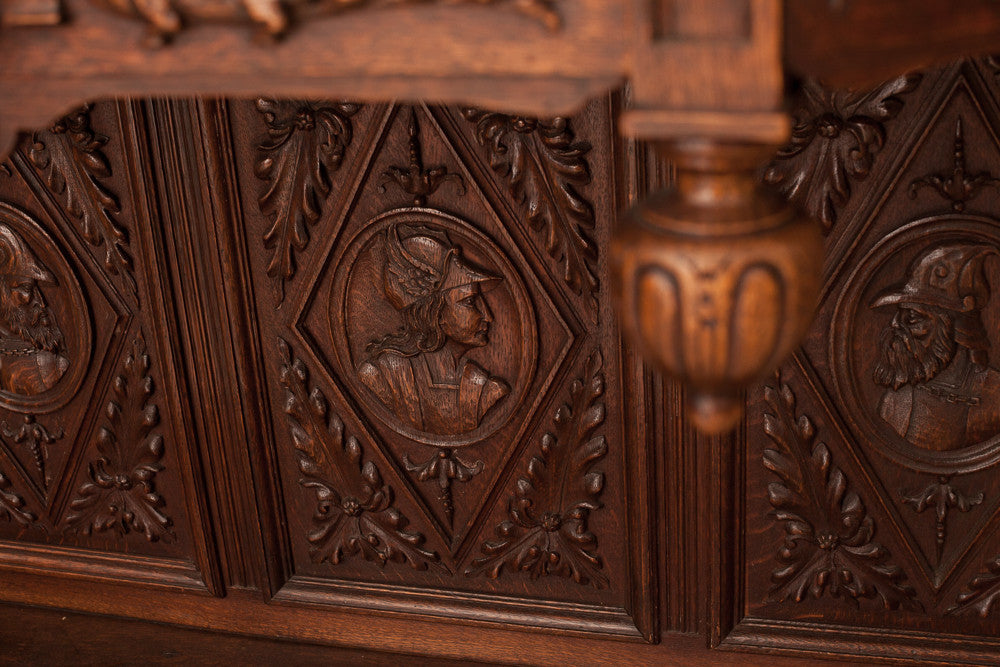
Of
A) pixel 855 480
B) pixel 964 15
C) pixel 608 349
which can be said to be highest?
pixel 964 15

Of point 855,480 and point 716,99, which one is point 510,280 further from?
point 716,99

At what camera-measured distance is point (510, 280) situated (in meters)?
1.24

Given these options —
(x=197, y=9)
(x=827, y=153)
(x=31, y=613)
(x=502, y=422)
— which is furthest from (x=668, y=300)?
(x=31, y=613)

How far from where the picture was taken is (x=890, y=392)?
1.18 meters

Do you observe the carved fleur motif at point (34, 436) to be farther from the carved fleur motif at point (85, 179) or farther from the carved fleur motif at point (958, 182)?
the carved fleur motif at point (958, 182)

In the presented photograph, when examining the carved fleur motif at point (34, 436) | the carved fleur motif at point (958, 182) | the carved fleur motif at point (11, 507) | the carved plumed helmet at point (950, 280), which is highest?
the carved fleur motif at point (958, 182)

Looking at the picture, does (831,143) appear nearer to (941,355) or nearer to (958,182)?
(958,182)

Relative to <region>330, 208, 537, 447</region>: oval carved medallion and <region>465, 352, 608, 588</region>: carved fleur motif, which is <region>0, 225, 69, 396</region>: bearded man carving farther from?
<region>465, 352, 608, 588</region>: carved fleur motif

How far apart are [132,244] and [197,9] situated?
0.85 metres

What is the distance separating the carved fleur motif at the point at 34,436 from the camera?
1475mm

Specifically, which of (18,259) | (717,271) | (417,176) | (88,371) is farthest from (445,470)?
(717,271)

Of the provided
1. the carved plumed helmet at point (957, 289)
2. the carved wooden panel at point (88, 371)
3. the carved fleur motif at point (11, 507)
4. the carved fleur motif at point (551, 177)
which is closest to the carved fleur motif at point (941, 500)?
the carved plumed helmet at point (957, 289)

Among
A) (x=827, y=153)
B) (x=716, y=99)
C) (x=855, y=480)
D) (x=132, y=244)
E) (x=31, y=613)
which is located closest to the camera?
(x=716, y=99)

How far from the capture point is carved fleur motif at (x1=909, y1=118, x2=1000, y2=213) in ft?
3.53
